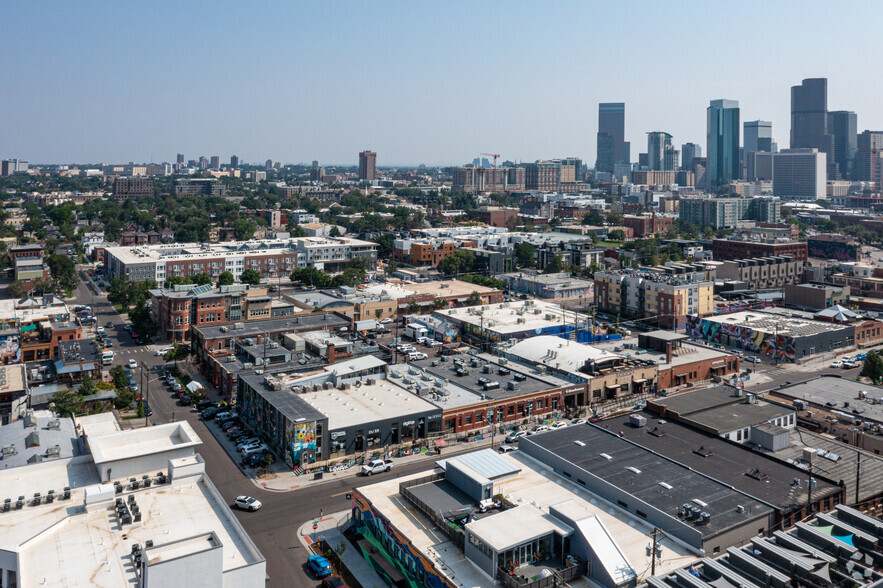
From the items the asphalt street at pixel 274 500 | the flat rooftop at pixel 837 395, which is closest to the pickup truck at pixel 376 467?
the asphalt street at pixel 274 500

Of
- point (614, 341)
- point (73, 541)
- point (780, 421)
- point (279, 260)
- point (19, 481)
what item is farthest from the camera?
point (279, 260)

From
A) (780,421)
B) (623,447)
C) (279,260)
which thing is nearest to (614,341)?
(780,421)

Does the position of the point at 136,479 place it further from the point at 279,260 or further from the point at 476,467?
the point at 279,260

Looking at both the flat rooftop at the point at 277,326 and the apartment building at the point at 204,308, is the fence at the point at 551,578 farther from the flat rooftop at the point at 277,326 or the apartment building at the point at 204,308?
the apartment building at the point at 204,308

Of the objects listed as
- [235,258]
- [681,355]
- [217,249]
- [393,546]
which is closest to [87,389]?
[393,546]

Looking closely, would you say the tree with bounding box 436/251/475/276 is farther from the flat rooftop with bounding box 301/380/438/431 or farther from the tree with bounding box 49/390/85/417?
the tree with bounding box 49/390/85/417

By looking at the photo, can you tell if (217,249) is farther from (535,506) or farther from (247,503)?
(535,506)
